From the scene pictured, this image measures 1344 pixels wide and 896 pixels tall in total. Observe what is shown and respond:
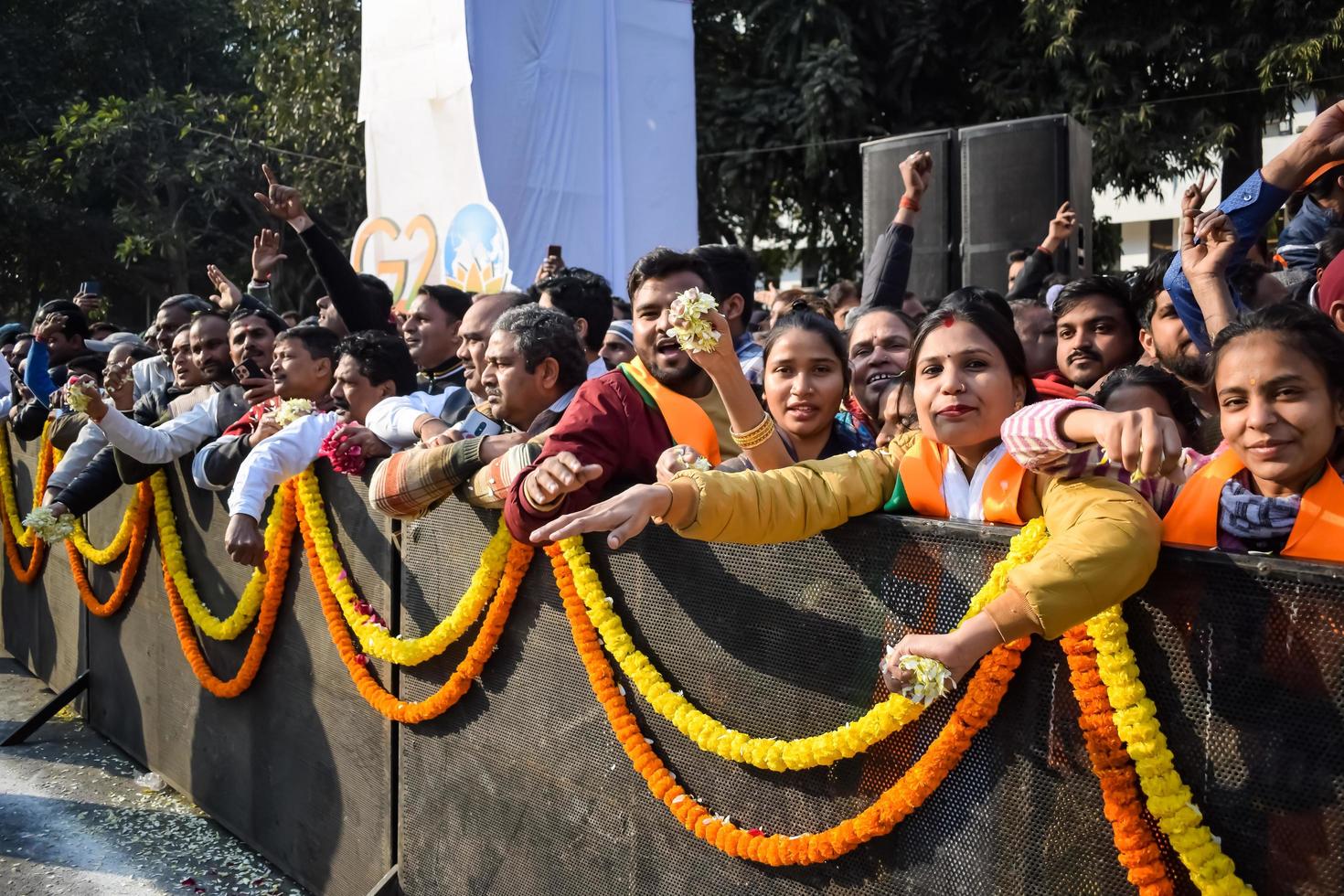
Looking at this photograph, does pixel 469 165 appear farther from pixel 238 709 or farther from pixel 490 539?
pixel 490 539

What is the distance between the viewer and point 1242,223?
10.7ft

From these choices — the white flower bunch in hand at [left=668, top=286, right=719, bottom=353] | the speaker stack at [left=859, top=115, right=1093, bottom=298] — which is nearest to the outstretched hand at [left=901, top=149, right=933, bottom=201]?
the speaker stack at [left=859, top=115, right=1093, bottom=298]

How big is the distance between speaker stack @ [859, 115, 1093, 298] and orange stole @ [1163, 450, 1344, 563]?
482 cm

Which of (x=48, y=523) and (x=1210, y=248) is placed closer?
(x=1210, y=248)

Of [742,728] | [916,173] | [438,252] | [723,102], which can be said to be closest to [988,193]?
[916,173]

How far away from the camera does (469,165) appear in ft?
31.1

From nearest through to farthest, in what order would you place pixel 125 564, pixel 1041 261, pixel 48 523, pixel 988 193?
pixel 48 523 < pixel 125 564 < pixel 1041 261 < pixel 988 193

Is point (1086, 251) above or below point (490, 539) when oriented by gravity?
above

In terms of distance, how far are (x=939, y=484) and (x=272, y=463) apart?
7.99 feet

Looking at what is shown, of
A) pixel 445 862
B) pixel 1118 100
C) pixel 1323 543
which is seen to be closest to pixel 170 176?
pixel 1118 100

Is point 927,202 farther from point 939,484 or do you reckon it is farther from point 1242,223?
point 939,484

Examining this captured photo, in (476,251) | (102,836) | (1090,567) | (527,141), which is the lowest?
(102,836)

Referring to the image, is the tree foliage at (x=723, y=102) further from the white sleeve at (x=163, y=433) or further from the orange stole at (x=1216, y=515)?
the orange stole at (x=1216, y=515)

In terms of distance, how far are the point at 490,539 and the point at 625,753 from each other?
748 mm
